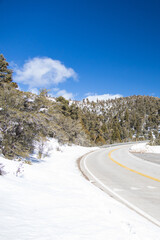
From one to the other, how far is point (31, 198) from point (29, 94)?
7.00 metres

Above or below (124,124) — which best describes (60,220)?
below

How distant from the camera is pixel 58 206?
10.8 ft

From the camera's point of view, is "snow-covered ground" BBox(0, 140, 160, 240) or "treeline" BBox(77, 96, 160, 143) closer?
"snow-covered ground" BBox(0, 140, 160, 240)

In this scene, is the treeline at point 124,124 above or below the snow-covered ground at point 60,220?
above

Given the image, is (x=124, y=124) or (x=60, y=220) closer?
(x=60, y=220)

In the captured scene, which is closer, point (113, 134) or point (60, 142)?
point (60, 142)

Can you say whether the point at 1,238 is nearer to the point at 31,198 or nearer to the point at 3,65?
the point at 31,198

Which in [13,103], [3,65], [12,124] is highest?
[3,65]

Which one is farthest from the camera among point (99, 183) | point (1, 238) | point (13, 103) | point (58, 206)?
point (13, 103)

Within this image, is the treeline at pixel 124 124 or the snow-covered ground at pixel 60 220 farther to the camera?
the treeline at pixel 124 124

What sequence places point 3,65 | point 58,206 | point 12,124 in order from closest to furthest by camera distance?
1. point 58,206
2. point 12,124
3. point 3,65

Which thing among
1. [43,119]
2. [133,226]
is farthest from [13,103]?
[133,226]

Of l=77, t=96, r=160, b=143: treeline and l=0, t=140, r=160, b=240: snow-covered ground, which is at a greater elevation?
l=77, t=96, r=160, b=143: treeline

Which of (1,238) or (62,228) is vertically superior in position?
(1,238)
